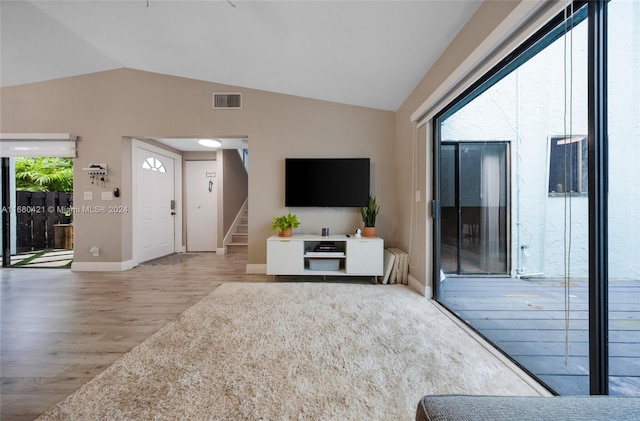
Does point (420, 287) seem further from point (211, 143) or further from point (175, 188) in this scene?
point (175, 188)

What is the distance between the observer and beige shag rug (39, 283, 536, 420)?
3.67 ft

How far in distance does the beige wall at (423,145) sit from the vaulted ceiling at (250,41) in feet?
0.37

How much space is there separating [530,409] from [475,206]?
3.49m

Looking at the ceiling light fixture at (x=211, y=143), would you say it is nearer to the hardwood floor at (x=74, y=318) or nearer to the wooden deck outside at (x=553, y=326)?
the hardwood floor at (x=74, y=318)

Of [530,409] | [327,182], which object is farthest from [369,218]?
[530,409]

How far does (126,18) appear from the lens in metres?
2.52

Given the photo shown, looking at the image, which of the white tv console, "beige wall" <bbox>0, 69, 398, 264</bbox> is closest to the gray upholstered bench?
the white tv console

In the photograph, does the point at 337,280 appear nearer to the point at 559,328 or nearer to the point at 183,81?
the point at 559,328

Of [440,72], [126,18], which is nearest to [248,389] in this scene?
[440,72]

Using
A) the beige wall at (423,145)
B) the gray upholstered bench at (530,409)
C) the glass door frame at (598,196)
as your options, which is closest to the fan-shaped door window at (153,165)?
the beige wall at (423,145)

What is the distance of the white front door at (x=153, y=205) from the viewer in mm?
4152

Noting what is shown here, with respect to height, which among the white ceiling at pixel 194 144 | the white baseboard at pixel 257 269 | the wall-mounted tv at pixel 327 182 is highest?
the white ceiling at pixel 194 144

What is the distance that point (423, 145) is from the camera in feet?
8.64

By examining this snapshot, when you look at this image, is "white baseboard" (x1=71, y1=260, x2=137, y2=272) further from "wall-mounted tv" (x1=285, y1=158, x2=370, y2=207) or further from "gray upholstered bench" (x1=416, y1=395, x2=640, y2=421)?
"gray upholstered bench" (x1=416, y1=395, x2=640, y2=421)
